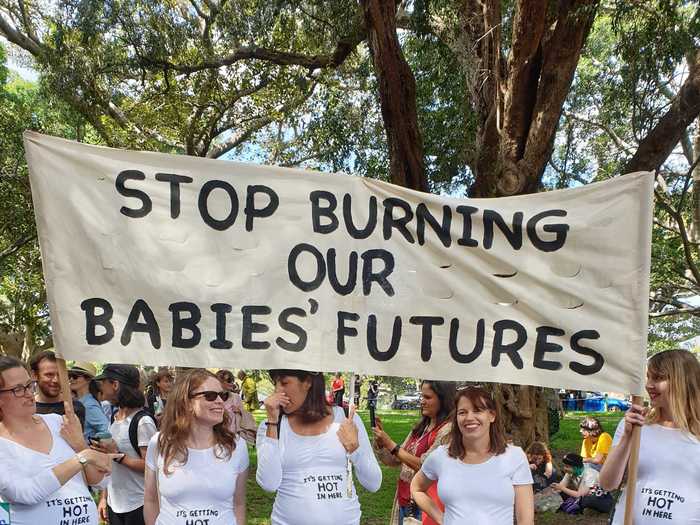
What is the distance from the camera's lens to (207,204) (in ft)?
12.3

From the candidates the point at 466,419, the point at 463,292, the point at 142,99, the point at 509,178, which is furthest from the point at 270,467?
the point at 142,99

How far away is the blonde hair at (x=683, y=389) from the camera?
3.52 m

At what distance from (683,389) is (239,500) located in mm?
2263

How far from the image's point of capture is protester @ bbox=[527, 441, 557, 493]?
912 cm

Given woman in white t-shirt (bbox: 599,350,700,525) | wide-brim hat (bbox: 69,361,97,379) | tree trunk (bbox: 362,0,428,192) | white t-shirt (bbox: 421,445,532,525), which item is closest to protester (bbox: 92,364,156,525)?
wide-brim hat (bbox: 69,361,97,379)

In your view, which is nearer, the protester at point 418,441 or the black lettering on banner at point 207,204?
the black lettering on banner at point 207,204

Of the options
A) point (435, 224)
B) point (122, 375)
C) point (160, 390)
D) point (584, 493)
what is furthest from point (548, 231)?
point (160, 390)


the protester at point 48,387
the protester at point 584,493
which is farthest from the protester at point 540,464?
the protester at point 48,387

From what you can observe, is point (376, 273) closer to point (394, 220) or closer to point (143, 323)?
point (394, 220)

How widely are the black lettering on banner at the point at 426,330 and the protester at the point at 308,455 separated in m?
0.49

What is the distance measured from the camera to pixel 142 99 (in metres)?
15.1

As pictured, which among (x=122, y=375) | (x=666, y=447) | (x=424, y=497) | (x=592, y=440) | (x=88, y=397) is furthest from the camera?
(x=592, y=440)

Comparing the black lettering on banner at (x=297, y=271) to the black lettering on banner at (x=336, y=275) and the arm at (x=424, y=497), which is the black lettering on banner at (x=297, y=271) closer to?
the black lettering on banner at (x=336, y=275)

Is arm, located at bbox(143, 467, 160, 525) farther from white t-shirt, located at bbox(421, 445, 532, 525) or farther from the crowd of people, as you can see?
white t-shirt, located at bbox(421, 445, 532, 525)
